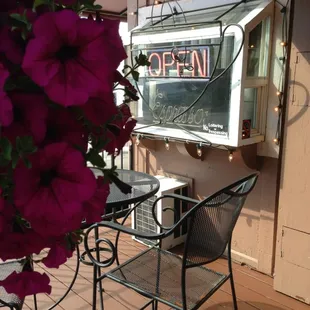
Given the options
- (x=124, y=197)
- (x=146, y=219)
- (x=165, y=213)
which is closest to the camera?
(x=124, y=197)

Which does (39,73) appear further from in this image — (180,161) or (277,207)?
(180,161)

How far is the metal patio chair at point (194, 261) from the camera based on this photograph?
1.50 meters

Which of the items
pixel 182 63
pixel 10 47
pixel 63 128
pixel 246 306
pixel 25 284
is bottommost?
pixel 246 306

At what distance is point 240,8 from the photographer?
2363mm

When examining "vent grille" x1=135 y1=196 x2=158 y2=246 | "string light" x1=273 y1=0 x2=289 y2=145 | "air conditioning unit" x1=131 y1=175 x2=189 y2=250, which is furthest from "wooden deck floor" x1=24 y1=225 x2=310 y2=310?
"string light" x1=273 y1=0 x2=289 y2=145

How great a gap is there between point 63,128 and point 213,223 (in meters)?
1.17

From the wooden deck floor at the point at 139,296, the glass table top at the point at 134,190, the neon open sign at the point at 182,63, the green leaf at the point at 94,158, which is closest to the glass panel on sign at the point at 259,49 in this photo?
the neon open sign at the point at 182,63

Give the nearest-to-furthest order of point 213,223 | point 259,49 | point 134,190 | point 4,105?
1. point 4,105
2. point 213,223
3. point 134,190
4. point 259,49

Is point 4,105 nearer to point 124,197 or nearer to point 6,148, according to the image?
point 6,148

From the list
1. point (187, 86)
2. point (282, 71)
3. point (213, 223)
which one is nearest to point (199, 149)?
point (187, 86)

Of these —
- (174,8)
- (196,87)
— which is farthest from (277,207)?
(174,8)

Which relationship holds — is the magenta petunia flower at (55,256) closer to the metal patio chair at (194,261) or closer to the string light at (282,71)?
the metal patio chair at (194,261)

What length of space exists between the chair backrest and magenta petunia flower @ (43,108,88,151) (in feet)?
3.26

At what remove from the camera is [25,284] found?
0.55 meters
